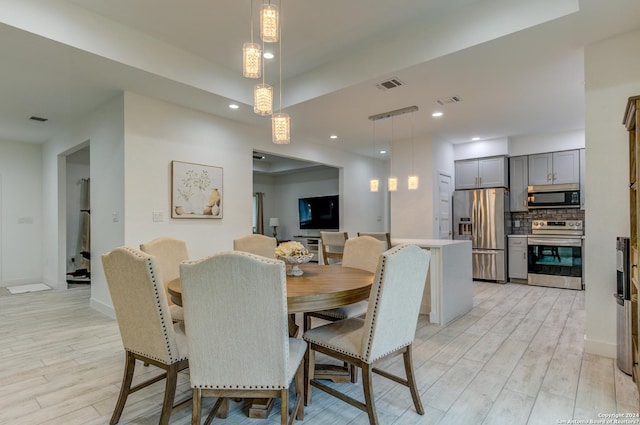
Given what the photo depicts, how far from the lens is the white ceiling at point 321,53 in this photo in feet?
8.60

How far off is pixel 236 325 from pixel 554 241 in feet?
19.0

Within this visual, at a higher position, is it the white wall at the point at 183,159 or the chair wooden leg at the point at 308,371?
the white wall at the point at 183,159

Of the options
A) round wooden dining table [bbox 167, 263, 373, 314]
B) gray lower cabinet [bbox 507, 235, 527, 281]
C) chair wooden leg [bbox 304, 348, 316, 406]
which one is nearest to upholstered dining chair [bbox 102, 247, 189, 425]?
round wooden dining table [bbox 167, 263, 373, 314]

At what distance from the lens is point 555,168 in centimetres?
571

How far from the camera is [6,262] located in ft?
19.3

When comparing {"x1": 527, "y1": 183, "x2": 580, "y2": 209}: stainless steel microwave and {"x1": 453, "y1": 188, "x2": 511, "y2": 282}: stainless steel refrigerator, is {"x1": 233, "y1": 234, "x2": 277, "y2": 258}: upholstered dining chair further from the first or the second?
{"x1": 527, "y1": 183, "x2": 580, "y2": 209}: stainless steel microwave

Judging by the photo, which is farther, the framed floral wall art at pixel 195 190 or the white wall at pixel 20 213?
the white wall at pixel 20 213

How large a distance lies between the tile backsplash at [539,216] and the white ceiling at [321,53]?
202 cm

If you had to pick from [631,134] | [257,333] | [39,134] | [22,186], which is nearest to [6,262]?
[22,186]

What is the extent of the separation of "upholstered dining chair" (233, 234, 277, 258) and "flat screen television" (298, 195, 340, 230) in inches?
201

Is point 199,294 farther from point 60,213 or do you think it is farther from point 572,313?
point 60,213

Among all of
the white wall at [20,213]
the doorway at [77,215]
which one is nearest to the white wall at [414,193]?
the doorway at [77,215]

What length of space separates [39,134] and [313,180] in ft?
19.2

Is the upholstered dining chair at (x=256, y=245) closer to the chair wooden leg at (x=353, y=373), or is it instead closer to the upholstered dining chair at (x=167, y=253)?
the upholstered dining chair at (x=167, y=253)
